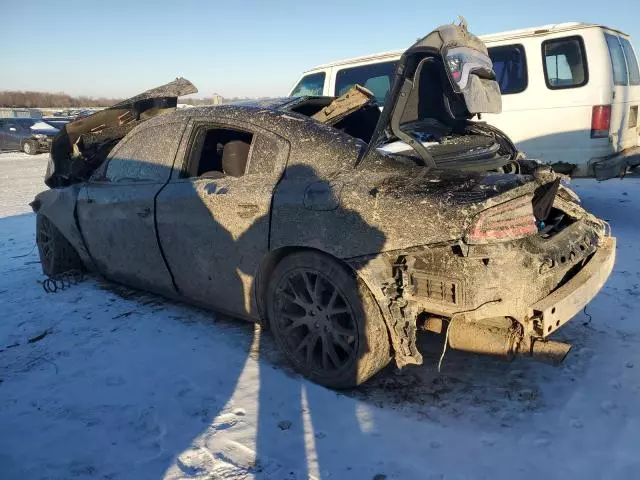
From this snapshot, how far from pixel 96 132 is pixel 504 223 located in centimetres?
418

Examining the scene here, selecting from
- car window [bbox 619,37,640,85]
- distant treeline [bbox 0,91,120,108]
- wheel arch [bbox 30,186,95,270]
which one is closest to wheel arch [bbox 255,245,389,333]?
wheel arch [bbox 30,186,95,270]

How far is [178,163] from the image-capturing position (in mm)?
3662

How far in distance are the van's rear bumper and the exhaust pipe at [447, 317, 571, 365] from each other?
14.7 feet

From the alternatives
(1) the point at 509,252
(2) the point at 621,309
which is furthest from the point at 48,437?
(2) the point at 621,309

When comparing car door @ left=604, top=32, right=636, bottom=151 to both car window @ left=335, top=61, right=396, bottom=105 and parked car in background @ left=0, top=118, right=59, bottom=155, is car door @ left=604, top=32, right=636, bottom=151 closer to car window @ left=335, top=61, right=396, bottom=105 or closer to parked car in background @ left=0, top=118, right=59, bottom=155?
car window @ left=335, top=61, right=396, bottom=105

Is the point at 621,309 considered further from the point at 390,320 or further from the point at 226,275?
the point at 226,275

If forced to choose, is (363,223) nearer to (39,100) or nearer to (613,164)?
(613,164)

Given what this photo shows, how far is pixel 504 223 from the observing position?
2373 mm

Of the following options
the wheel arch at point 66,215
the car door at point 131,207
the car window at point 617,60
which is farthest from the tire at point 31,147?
the car window at point 617,60

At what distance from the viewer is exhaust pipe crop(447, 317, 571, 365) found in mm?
2459

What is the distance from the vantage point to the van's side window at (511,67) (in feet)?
22.1

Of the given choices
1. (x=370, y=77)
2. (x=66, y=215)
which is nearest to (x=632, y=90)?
(x=370, y=77)

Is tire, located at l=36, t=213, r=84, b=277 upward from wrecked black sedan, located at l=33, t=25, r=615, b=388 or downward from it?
downward

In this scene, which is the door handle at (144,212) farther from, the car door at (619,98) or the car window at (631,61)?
the car window at (631,61)
